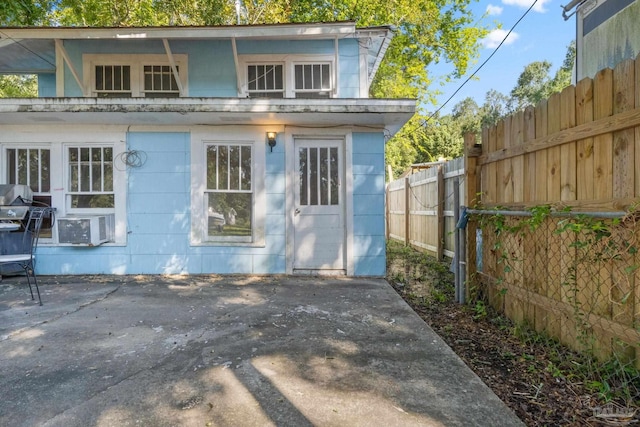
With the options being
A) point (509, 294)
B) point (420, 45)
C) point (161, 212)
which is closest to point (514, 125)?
point (509, 294)

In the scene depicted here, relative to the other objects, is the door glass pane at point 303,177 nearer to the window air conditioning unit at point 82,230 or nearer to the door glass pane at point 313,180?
the door glass pane at point 313,180

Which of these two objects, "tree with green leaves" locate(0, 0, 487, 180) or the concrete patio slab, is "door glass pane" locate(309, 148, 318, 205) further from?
"tree with green leaves" locate(0, 0, 487, 180)

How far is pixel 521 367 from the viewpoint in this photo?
2570 mm

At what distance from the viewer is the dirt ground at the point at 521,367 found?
77.1 inches

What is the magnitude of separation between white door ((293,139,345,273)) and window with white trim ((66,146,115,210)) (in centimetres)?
296

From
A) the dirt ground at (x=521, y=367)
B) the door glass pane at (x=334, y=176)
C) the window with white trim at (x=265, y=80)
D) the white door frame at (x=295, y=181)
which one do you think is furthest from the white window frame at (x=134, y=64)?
the dirt ground at (x=521, y=367)

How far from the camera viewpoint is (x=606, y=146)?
2342mm

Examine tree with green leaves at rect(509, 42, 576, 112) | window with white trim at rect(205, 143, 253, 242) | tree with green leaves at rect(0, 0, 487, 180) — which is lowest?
window with white trim at rect(205, 143, 253, 242)

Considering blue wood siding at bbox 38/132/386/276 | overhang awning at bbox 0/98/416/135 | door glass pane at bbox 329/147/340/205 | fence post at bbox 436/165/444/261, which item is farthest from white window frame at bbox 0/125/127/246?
fence post at bbox 436/165/444/261

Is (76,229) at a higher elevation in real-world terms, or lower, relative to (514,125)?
lower

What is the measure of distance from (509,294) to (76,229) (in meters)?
5.85

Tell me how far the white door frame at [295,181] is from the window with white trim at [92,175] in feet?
9.11

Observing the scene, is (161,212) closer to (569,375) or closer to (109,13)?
(569,375)

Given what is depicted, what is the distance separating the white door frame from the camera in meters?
5.60
